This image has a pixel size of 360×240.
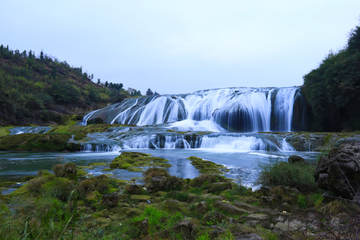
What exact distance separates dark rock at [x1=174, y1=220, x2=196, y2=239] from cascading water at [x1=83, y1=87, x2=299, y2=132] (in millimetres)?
25005

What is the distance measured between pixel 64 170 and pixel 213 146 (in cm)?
1512

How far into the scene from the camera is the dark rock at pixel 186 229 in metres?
3.31

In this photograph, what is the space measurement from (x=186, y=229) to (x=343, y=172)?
121 inches

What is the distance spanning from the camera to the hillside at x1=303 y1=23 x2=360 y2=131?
78.2 ft

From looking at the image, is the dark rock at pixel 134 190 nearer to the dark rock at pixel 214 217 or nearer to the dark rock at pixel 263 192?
the dark rock at pixel 214 217

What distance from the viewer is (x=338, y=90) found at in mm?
24719

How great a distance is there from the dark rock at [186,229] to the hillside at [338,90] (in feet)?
91.2

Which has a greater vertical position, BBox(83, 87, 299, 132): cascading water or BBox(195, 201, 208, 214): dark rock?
BBox(83, 87, 299, 132): cascading water

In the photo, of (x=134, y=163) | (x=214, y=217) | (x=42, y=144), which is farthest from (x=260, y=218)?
(x=42, y=144)

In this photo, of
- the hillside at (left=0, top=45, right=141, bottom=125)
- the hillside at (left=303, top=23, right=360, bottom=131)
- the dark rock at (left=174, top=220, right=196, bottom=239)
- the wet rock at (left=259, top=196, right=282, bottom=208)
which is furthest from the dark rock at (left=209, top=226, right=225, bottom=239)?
the hillside at (left=0, top=45, right=141, bottom=125)

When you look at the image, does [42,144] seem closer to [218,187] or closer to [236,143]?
[236,143]

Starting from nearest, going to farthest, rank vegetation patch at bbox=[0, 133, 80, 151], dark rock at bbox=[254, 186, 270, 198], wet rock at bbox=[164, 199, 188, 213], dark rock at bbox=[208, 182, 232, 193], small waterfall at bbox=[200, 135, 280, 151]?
1. wet rock at bbox=[164, 199, 188, 213]
2. dark rock at bbox=[254, 186, 270, 198]
3. dark rock at bbox=[208, 182, 232, 193]
4. small waterfall at bbox=[200, 135, 280, 151]
5. vegetation patch at bbox=[0, 133, 80, 151]

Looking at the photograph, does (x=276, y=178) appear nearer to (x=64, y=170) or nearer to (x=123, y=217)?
(x=123, y=217)

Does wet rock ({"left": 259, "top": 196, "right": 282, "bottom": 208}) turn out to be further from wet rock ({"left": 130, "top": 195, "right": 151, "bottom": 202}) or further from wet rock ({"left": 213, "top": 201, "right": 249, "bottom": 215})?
wet rock ({"left": 130, "top": 195, "right": 151, "bottom": 202})
